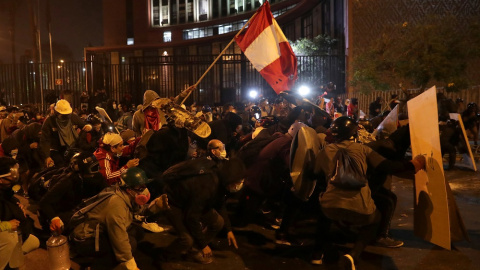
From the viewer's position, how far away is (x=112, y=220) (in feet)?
15.1

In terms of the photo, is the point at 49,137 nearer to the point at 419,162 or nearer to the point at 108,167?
the point at 108,167

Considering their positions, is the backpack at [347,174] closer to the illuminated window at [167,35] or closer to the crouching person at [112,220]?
the crouching person at [112,220]

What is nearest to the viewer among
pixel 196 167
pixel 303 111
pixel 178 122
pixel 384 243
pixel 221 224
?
pixel 196 167

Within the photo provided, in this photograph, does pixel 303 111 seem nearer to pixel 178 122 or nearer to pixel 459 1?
pixel 178 122

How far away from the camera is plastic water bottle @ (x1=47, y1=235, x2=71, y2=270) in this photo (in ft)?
16.0

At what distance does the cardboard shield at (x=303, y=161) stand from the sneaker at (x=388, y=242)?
3.98ft

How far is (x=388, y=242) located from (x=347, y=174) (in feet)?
6.14

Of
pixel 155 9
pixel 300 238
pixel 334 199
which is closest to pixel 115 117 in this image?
pixel 300 238

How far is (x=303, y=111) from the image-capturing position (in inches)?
289

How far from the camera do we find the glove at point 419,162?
490 cm

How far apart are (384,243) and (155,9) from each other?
46005 millimetres

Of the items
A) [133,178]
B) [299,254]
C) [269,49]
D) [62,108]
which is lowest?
[299,254]

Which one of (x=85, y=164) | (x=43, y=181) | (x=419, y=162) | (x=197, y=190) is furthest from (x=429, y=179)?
(x=43, y=181)

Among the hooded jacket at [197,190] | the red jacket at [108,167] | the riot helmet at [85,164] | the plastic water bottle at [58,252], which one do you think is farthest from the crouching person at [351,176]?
the plastic water bottle at [58,252]
